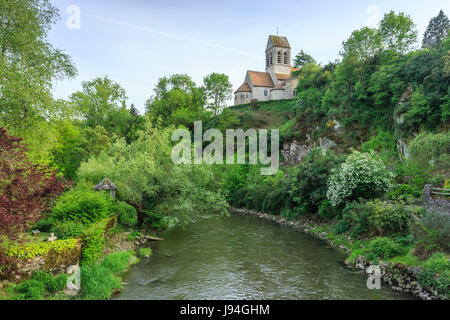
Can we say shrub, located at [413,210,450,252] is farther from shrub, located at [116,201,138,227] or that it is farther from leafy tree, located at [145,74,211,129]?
leafy tree, located at [145,74,211,129]

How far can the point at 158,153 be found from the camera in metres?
18.7

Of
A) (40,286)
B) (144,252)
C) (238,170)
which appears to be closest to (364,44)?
(238,170)

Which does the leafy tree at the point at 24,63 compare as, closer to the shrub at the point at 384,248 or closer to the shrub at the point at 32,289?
the shrub at the point at 32,289

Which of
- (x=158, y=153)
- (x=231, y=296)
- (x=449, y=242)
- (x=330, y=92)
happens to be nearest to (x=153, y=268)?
(x=231, y=296)

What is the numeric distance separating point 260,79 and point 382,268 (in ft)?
203

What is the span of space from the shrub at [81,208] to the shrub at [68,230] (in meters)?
0.83

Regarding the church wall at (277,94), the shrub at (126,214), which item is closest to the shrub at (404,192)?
the shrub at (126,214)

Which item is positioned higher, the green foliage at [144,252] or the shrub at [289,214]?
the shrub at [289,214]

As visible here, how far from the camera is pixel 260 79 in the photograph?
6912 cm

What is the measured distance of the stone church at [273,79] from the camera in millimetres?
64250

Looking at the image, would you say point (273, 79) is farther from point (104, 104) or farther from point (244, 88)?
point (104, 104)

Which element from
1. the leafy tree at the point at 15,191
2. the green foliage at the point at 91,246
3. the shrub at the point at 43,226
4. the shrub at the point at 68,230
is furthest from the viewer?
the shrub at the point at 43,226

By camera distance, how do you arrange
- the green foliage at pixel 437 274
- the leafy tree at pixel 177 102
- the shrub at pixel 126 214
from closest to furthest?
the green foliage at pixel 437 274, the shrub at pixel 126 214, the leafy tree at pixel 177 102

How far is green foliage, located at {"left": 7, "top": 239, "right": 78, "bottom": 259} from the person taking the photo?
8.91 meters
